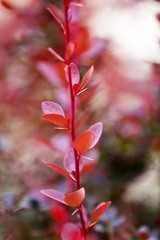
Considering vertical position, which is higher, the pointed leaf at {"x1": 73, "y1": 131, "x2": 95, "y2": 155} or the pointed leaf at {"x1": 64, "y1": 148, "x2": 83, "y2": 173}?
the pointed leaf at {"x1": 73, "y1": 131, "x2": 95, "y2": 155}

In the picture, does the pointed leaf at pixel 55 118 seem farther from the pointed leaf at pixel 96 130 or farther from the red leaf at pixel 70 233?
the red leaf at pixel 70 233

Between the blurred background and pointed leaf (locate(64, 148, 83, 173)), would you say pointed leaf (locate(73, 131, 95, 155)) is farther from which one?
the blurred background

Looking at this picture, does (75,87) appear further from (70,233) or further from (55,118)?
(70,233)

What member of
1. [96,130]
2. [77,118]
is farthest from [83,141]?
[77,118]

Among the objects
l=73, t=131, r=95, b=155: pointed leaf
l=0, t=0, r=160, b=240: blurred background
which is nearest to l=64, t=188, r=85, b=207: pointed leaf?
l=73, t=131, r=95, b=155: pointed leaf

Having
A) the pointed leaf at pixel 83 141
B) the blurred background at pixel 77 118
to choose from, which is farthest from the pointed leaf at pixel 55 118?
the blurred background at pixel 77 118
